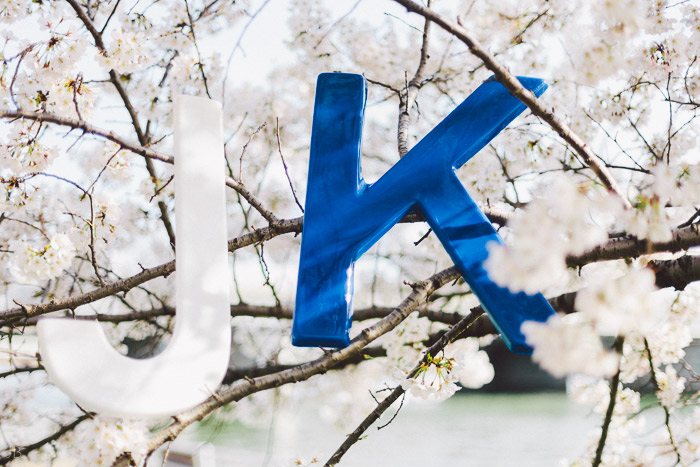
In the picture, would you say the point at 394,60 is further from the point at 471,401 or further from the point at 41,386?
the point at 471,401

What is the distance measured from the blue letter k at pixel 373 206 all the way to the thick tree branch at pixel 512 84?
244 mm

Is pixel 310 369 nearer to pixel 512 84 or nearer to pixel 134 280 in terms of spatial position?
pixel 134 280

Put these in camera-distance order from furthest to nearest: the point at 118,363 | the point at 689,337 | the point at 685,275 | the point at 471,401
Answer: the point at 471,401, the point at 689,337, the point at 685,275, the point at 118,363

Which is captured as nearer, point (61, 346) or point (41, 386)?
point (61, 346)

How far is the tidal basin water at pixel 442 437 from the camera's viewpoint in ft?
19.8

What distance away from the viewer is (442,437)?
6.87 m

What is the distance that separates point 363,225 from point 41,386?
3.00 meters

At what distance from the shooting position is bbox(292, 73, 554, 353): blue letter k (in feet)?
4.13

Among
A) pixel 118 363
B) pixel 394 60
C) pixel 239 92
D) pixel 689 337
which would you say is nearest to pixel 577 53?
pixel 118 363

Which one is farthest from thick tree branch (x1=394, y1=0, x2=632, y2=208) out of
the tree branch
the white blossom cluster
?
the tree branch

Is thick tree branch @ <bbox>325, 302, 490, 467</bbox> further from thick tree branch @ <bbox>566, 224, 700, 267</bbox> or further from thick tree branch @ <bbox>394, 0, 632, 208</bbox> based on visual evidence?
thick tree branch @ <bbox>394, 0, 632, 208</bbox>

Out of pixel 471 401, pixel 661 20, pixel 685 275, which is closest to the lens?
pixel 685 275

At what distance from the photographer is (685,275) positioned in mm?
1213

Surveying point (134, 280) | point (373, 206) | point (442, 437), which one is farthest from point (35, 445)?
point (442, 437)
